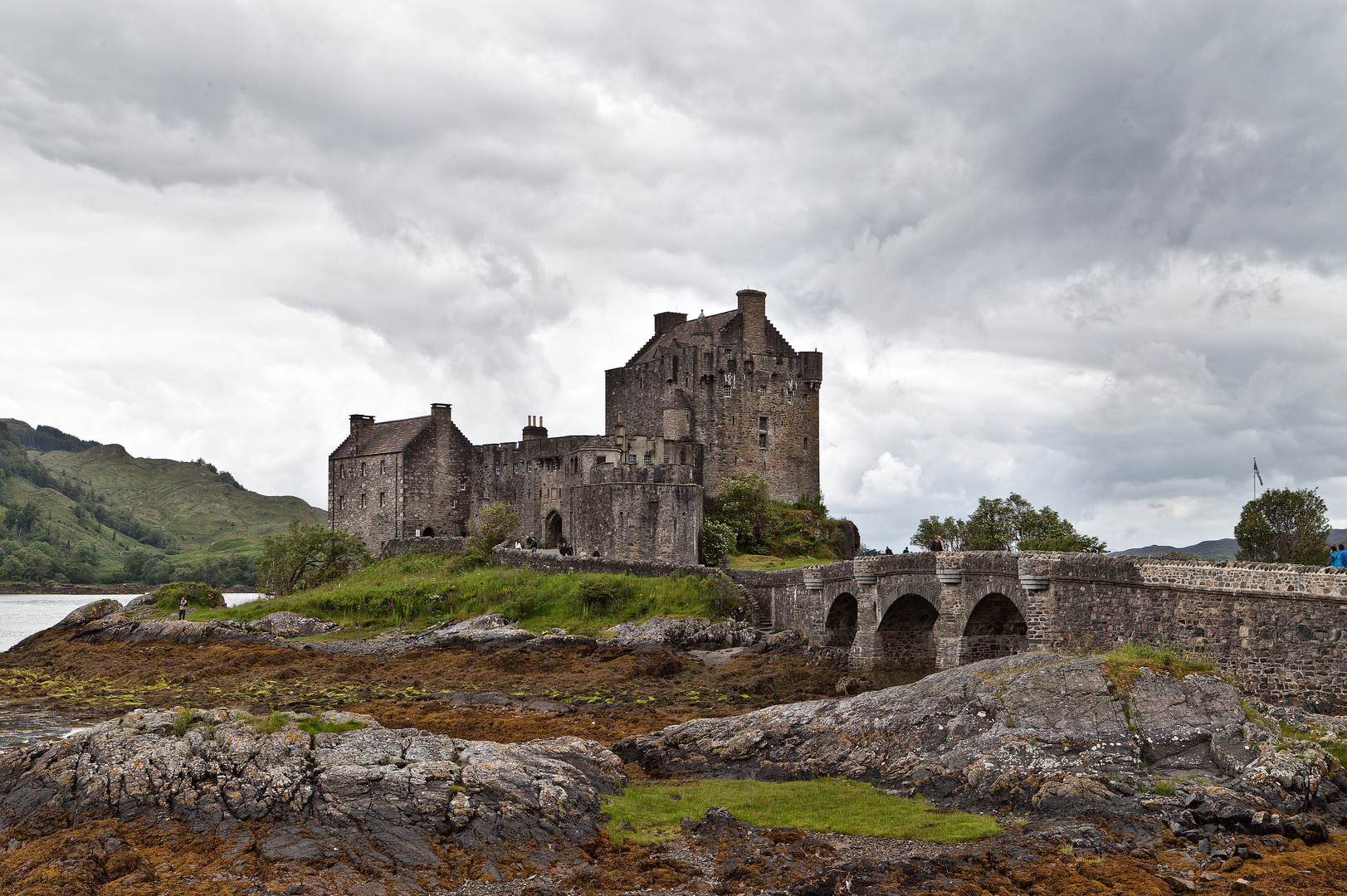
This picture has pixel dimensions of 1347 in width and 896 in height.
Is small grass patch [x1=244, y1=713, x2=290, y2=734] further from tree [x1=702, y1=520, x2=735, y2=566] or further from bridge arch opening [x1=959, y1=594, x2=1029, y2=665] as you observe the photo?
tree [x1=702, y1=520, x2=735, y2=566]

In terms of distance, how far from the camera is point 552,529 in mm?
62594

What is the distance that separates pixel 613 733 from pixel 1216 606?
12908mm

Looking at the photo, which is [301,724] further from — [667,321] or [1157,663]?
[667,321]

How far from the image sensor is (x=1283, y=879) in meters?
13.2

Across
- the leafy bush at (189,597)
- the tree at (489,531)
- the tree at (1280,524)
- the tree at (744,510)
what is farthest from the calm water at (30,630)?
the tree at (1280,524)

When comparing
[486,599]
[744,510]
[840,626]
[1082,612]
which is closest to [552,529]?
[744,510]

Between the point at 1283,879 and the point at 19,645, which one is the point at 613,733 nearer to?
the point at 1283,879

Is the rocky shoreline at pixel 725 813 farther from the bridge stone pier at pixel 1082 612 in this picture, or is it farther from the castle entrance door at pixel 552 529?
the castle entrance door at pixel 552 529

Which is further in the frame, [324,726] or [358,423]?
[358,423]

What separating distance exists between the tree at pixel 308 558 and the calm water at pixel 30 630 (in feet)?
10.7

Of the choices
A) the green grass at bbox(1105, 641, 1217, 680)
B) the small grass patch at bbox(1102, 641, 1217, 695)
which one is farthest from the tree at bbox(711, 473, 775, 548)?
the small grass patch at bbox(1102, 641, 1217, 695)

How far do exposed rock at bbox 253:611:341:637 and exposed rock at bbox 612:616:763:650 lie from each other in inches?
678

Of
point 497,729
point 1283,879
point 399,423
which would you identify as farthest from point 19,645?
point 1283,879

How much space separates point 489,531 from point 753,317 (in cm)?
1972
